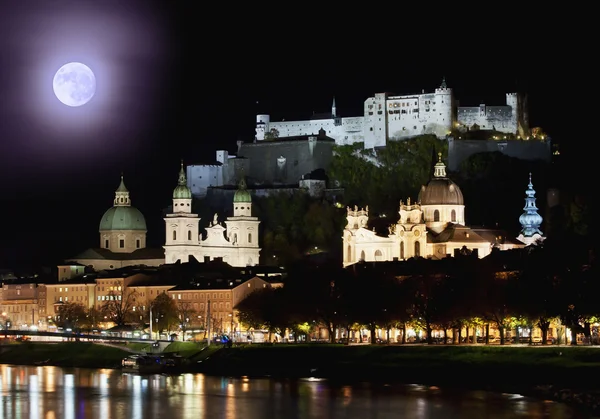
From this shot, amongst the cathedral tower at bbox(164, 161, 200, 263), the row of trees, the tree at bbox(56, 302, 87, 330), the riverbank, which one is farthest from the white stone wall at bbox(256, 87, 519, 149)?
the riverbank

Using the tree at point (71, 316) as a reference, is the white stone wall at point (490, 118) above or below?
above

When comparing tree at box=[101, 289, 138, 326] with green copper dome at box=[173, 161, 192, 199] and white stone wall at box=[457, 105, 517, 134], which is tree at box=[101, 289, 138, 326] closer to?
green copper dome at box=[173, 161, 192, 199]

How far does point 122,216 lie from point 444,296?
63380 millimetres

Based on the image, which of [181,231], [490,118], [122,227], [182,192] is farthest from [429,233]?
[122,227]

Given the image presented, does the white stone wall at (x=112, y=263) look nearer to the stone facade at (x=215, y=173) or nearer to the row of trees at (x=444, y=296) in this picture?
the stone facade at (x=215, y=173)

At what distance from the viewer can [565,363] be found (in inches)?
2975

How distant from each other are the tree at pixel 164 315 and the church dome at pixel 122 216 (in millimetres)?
27676

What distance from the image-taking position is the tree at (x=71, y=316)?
127 m

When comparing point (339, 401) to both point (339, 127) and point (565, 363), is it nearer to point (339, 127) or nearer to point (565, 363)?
point (565, 363)

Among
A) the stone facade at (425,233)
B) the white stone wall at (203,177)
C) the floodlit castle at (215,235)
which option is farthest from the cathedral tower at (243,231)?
the stone facade at (425,233)

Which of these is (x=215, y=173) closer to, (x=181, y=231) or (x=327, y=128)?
(x=327, y=128)

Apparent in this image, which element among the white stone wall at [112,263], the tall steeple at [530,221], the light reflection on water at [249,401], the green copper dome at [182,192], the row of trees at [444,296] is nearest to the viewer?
the light reflection on water at [249,401]

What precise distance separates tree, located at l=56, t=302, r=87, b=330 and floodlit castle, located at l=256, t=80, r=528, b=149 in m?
28.1

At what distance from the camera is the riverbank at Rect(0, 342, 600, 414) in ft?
243
